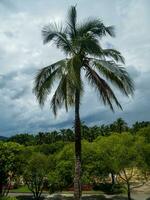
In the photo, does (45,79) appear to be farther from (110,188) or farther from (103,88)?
(110,188)

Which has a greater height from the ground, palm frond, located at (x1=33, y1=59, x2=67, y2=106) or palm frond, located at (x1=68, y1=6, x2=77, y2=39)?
palm frond, located at (x1=68, y1=6, x2=77, y2=39)

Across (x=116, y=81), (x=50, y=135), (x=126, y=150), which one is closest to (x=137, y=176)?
(x=126, y=150)

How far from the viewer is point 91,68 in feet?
73.5

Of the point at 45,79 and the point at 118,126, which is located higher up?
the point at 118,126

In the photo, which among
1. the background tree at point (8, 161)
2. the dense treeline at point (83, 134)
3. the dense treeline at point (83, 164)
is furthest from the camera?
the dense treeline at point (83, 134)

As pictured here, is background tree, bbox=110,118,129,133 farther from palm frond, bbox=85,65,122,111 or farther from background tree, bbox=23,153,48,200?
palm frond, bbox=85,65,122,111

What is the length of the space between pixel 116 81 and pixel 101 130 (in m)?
95.6

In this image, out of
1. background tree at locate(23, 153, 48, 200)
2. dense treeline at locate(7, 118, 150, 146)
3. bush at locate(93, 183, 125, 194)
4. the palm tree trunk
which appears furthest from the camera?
dense treeline at locate(7, 118, 150, 146)

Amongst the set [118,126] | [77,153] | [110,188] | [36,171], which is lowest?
[77,153]

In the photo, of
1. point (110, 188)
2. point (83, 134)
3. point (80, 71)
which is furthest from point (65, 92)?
point (83, 134)

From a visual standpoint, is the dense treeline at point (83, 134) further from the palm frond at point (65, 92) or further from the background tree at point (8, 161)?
the palm frond at point (65, 92)

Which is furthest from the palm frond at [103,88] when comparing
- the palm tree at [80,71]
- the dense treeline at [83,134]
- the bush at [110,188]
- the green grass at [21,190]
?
the dense treeline at [83,134]

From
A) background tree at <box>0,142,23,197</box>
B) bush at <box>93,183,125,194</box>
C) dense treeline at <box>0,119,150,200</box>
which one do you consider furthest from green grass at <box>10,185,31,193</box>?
background tree at <box>0,142,23,197</box>

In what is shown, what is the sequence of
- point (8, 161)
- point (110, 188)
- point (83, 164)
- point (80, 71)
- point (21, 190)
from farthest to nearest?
point (21, 190) → point (110, 188) → point (83, 164) → point (8, 161) → point (80, 71)
